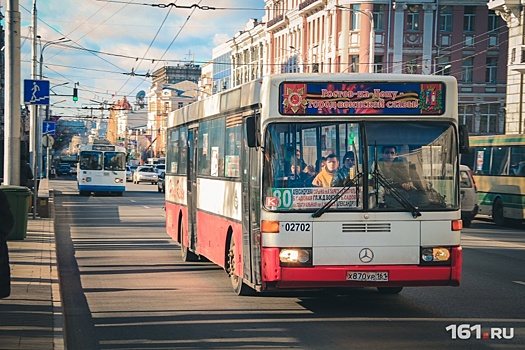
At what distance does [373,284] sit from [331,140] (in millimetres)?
1648

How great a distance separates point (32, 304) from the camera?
10.4 meters

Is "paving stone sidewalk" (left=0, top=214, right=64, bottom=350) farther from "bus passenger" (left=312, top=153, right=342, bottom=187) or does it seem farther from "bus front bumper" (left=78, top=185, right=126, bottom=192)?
"bus front bumper" (left=78, top=185, right=126, bottom=192)

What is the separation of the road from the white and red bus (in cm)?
57

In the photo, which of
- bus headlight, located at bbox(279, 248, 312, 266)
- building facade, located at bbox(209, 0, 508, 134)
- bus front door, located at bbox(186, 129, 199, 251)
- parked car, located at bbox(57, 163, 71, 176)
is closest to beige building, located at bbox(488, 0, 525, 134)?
building facade, located at bbox(209, 0, 508, 134)

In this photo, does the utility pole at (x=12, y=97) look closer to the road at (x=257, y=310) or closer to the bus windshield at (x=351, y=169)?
the road at (x=257, y=310)

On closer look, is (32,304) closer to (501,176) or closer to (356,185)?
(356,185)

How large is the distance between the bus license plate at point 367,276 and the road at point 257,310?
46 cm

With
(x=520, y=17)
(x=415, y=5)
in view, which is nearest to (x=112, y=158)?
(x=520, y=17)

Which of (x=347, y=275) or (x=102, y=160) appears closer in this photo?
(x=347, y=275)

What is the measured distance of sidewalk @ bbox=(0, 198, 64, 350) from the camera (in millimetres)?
Answer: 8305

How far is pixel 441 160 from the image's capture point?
10.3 metres

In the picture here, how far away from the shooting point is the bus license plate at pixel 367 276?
1006cm

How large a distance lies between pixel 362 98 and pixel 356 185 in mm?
979

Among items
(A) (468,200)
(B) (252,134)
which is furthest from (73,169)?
(B) (252,134)
